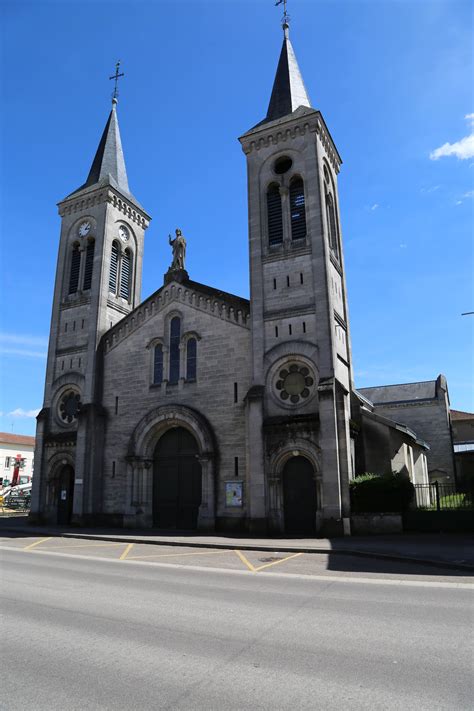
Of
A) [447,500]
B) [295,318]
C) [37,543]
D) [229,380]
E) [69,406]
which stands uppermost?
[295,318]

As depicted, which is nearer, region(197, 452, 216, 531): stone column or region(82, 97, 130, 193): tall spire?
region(197, 452, 216, 531): stone column

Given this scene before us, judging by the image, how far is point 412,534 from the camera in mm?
19188

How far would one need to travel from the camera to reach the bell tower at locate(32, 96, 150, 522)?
90.2 ft

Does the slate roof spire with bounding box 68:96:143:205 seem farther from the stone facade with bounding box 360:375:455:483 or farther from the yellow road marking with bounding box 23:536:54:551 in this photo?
the stone facade with bounding box 360:375:455:483

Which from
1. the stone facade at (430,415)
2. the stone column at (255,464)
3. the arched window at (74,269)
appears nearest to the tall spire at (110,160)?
the arched window at (74,269)

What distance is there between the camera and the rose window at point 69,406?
29.2 metres

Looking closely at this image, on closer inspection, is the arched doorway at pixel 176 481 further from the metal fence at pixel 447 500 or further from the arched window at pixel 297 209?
the arched window at pixel 297 209

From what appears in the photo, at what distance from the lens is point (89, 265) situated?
3197 cm

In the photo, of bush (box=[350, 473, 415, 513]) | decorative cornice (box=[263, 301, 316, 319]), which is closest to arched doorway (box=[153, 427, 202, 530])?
decorative cornice (box=[263, 301, 316, 319])

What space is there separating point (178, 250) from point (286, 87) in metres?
11.2

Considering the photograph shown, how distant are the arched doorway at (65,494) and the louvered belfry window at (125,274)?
11.4 meters

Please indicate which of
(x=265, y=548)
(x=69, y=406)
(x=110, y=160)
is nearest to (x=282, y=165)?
(x=110, y=160)

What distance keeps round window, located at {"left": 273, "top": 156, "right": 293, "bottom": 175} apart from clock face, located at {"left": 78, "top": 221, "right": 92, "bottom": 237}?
12807mm

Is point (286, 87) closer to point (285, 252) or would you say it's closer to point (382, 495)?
point (285, 252)
